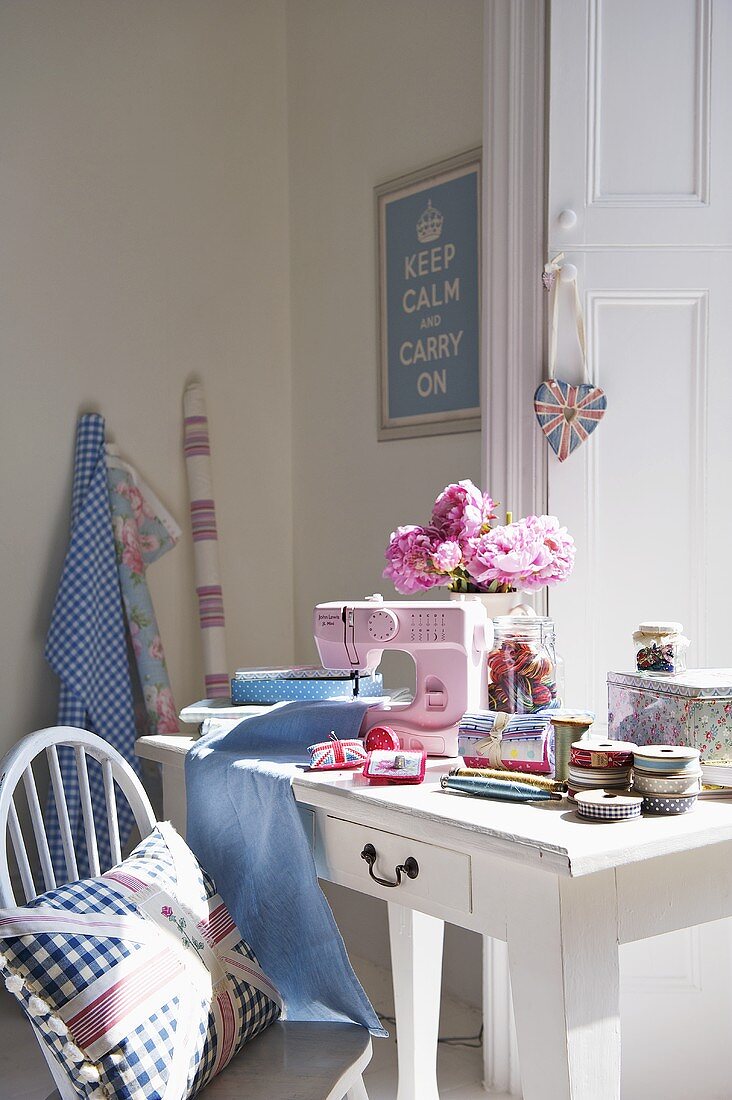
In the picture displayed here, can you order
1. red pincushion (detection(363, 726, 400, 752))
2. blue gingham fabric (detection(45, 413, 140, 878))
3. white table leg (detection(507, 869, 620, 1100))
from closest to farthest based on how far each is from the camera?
white table leg (detection(507, 869, 620, 1100))
red pincushion (detection(363, 726, 400, 752))
blue gingham fabric (detection(45, 413, 140, 878))

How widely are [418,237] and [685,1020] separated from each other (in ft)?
6.20

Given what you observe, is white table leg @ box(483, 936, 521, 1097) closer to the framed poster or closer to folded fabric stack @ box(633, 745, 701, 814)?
folded fabric stack @ box(633, 745, 701, 814)

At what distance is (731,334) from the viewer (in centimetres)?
208

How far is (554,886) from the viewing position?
1.15 metres

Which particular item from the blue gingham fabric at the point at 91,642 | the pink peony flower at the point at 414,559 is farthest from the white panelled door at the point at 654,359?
the blue gingham fabric at the point at 91,642

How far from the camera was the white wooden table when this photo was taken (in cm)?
114

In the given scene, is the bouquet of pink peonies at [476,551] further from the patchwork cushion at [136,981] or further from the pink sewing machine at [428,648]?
the patchwork cushion at [136,981]

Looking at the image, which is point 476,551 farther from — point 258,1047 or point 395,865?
point 258,1047

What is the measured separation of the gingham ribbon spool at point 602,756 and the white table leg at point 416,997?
700mm

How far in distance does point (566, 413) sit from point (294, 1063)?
1299 millimetres

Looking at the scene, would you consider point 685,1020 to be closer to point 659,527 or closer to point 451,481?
point 659,527

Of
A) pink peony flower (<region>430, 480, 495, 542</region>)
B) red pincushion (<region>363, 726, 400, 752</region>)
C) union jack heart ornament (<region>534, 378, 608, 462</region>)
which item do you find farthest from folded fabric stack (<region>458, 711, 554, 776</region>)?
union jack heart ornament (<region>534, 378, 608, 462</region>)

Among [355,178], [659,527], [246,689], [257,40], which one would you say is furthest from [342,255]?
[246,689]

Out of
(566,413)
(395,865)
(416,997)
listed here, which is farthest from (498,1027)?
(566,413)
